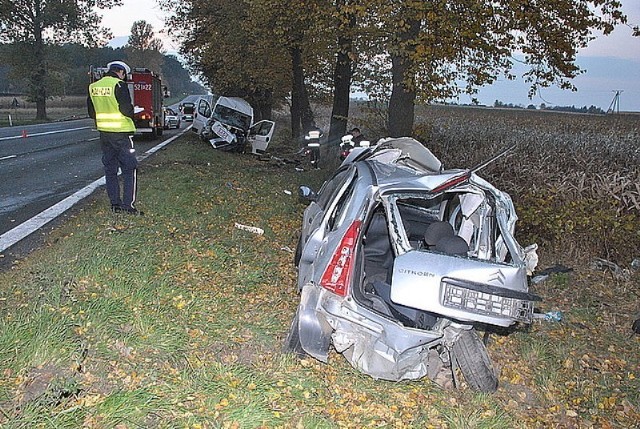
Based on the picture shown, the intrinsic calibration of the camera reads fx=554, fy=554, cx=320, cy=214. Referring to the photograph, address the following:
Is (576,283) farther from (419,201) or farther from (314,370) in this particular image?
(314,370)

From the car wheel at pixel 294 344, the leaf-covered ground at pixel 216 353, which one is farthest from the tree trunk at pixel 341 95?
the car wheel at pixel 294 344

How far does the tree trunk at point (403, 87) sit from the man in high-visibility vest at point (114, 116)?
238 inches

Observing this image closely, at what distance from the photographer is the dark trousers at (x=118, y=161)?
7.64m

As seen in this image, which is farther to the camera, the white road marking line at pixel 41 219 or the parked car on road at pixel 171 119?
the parked car on road at pixel 171 119

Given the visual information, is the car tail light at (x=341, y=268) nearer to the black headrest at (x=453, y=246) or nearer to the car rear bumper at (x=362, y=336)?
the car rear bumper at (x=362, y=336)

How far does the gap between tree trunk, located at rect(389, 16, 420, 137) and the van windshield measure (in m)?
11.4

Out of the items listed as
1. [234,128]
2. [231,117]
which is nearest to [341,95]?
[234,128]

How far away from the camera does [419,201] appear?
20.0 ft

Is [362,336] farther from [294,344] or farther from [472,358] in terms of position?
[472,358]

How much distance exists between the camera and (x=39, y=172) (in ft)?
38.8

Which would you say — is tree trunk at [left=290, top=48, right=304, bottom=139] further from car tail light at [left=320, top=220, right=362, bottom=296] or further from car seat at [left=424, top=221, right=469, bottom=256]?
car tail light at [left=320, top=220, right=362, bottom=296]

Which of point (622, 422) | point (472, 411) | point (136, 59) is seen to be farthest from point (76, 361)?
point (136, 59)

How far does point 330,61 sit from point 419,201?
650 inches

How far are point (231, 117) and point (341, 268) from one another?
803 inches
